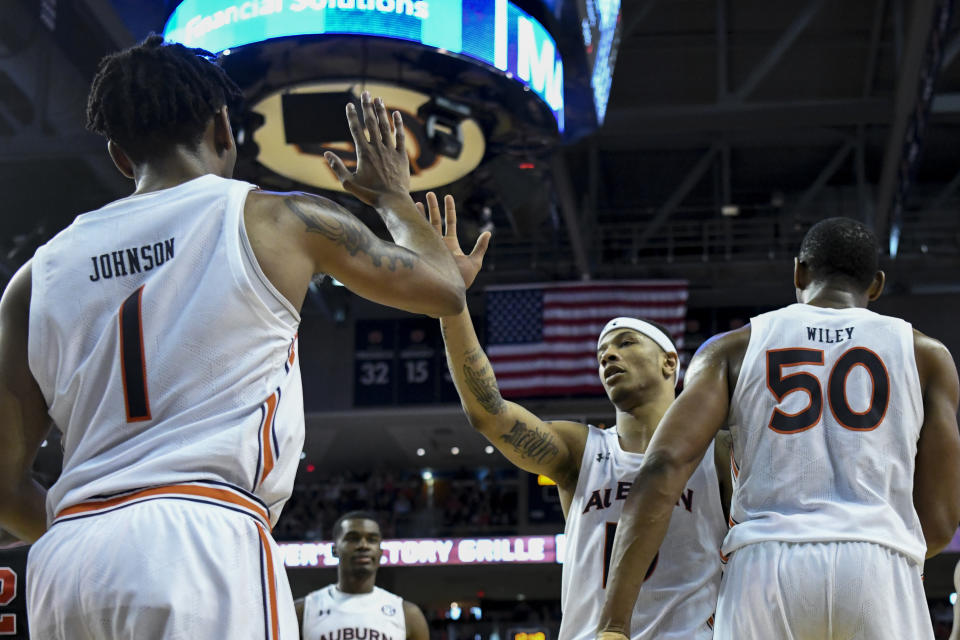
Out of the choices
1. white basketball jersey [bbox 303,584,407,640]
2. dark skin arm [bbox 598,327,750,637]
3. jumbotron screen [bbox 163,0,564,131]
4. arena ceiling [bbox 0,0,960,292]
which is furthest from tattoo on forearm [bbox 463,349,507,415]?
arena ceiling [bbox 0,0,960,292]

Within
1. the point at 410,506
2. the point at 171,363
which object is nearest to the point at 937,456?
the point at 171,363

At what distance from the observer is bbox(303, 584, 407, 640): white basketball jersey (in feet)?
23.6

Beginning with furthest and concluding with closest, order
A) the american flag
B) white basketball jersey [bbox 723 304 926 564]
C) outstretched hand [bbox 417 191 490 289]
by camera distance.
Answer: the american flag
white basketball jersey [bbox 723 304 926 564]
outstretched hand [bbox 417 191 490 289]

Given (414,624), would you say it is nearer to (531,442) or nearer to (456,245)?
(531,442)

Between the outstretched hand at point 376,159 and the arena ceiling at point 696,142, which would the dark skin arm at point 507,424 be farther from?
the arena ceiling at point 696,142

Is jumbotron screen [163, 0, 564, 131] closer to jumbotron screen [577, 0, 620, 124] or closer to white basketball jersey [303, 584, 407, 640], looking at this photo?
jumbotron screen [577, 0, 620, 124]

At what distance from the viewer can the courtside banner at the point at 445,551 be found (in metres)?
21.5

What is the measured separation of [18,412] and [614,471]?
8.28ft

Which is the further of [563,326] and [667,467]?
[563,326]

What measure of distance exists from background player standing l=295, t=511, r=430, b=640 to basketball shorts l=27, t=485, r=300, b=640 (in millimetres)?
5275

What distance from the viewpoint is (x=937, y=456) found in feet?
10.7

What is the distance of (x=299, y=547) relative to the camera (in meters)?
22.5

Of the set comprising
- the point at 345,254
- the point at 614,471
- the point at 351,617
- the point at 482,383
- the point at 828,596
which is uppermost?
the point at 345,254

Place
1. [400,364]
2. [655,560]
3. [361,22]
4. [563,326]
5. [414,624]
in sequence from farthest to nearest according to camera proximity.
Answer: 1. [400,364]
2. [563,326]
3. [361,22]
4. [414,624]
5. [655,560]
